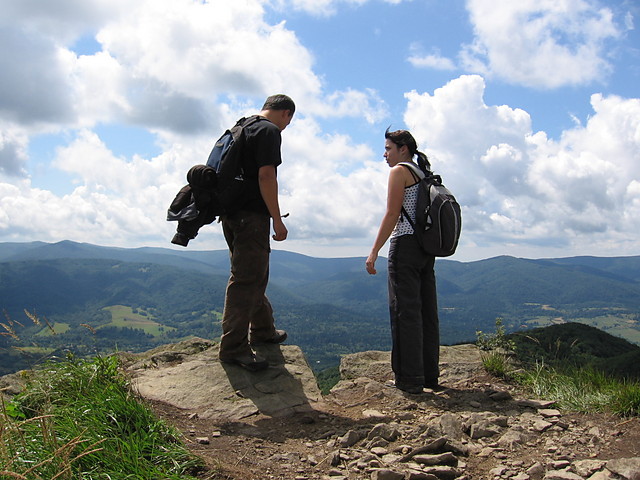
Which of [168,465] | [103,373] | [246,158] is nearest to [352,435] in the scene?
[168,465]

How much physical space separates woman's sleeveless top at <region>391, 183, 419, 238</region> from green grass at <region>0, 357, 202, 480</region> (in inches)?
133

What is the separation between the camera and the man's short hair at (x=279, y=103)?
566 centimetres

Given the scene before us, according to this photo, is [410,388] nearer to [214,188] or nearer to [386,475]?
[386,475]

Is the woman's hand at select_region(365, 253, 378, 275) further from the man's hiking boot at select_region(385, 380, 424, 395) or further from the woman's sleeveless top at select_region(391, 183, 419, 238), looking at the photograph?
the man's hiking boot at select_region(385, 380, 424, 395)

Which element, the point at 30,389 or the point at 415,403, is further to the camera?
the point at 415,403

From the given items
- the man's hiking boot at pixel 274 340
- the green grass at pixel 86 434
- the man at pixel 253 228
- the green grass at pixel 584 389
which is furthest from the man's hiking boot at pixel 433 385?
the green grass at pixel 86 434

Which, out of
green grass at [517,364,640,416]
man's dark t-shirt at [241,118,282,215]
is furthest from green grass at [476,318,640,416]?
man's dark t-shirt at [241,118,282,215]

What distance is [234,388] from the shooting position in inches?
217

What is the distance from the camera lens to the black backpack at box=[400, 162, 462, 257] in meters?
5.40

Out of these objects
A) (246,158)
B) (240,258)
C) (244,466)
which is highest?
(246,158)

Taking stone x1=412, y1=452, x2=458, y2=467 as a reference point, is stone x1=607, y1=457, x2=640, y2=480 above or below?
above

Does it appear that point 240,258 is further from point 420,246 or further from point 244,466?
point 244,466

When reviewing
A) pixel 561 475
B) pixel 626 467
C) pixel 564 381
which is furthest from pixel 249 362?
pixel 626 467

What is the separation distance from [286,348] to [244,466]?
3729 millimetres
